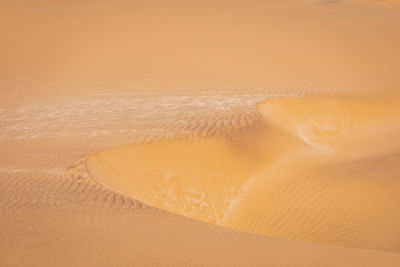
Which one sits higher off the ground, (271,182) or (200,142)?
(200,142)

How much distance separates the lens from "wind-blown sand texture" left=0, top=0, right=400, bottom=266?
3.42 meters

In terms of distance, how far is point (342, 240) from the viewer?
4.99 metres

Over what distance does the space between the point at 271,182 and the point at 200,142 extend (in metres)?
1.25

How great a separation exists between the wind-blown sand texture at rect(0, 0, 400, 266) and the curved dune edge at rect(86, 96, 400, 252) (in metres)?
0.02

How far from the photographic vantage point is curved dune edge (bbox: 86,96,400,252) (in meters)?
5.25

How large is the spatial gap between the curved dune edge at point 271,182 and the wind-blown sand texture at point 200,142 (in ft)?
0.07

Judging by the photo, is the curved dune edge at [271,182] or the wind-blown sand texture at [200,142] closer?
the wind-blown sand texture at [200,142]

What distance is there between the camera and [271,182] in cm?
635

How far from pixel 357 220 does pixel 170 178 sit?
2447 mm

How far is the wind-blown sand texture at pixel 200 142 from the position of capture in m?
3.42

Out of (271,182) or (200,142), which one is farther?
(200,142)

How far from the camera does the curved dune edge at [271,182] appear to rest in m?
5.25

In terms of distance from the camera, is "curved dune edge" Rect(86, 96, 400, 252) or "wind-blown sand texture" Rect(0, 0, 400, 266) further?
"curved dune edge" Rect(86, 96, 400, 252)

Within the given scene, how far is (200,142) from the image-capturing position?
6770 millimetres
